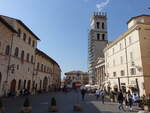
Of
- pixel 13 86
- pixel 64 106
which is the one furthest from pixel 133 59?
pixel 13 86

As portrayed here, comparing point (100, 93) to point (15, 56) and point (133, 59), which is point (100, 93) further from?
point (15, 56)

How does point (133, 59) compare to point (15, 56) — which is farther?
point (133, 59)

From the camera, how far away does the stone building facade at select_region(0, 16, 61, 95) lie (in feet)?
62.1

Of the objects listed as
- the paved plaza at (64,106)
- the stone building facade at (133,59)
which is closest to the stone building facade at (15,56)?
the paved plaza at (64,106)

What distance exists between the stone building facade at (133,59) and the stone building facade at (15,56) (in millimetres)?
19402

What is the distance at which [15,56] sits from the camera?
870 inches

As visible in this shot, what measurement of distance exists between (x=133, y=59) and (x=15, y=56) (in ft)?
68.9

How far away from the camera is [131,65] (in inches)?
1024

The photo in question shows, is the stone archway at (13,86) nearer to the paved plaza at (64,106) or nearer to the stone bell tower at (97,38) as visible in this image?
the paved plaza at (64,106)

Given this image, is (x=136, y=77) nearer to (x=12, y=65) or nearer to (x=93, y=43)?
Result: (x=12, y=65)

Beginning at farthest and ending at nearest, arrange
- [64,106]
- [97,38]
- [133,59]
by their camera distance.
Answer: [97,38], [133,59], [64,106]

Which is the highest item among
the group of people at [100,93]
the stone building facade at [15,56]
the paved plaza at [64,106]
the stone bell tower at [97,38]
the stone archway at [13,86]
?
the stone bell tower at [97,38]

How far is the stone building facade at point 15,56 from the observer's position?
62.1 ft

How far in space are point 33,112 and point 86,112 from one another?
4.33 m
